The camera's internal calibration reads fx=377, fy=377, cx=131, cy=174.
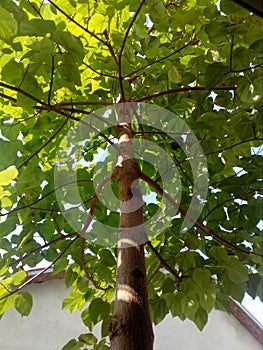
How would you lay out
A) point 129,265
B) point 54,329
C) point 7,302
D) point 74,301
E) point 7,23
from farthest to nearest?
Answer: point 54,329 < point 74,301 < point 7,302 < point 129,265 < point 7,23

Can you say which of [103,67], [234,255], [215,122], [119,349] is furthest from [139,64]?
[119,349]

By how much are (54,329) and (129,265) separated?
579 mm

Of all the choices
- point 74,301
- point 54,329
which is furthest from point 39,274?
point 54,329

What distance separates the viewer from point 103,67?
2.51 ft

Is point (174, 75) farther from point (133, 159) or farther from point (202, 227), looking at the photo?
point (202, 227)

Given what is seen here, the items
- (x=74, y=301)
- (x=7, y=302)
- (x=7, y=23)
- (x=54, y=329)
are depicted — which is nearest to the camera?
(x=7, y=23)

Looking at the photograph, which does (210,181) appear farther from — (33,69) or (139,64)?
(33,69)

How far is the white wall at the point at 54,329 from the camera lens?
98cm

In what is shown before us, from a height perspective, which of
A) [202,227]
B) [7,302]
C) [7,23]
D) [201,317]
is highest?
[7,23]

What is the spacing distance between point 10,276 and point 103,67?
18.1 inches

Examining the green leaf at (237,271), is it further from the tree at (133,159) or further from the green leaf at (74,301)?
the green leaf at (74,301)

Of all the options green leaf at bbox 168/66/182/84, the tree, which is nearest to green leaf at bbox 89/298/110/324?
the tree

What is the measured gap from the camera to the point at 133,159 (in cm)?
77

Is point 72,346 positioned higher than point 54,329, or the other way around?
point 54,329
